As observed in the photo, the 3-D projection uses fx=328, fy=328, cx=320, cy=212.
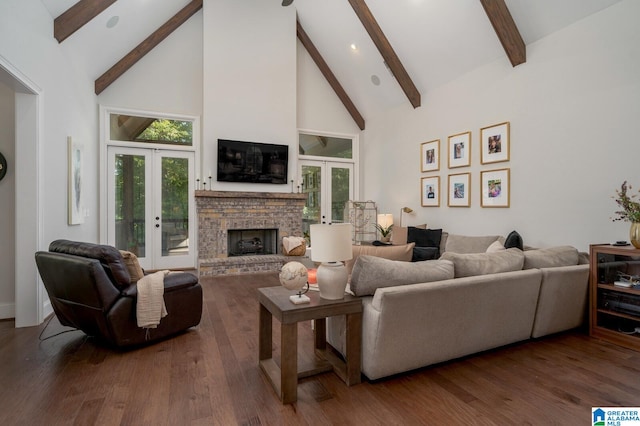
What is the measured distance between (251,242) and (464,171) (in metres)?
4.12

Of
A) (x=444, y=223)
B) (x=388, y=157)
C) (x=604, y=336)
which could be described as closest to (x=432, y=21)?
(x=388, y=157)

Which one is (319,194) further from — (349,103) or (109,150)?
(109,150)

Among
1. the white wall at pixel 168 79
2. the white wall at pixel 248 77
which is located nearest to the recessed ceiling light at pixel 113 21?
the white wall at pixel 168 79

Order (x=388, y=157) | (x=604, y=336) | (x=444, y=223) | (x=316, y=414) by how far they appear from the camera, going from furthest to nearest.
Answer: (x=388, y=157)
(x=444, y=223)
(x=604, y=336)
(x=316, y=414)

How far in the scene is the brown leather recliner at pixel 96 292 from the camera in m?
2.53

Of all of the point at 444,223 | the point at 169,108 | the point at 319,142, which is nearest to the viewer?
the point at 444,223

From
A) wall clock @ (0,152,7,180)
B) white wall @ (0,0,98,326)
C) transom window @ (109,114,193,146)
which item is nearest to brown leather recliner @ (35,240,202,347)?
white wall @ (0,0,98,326)

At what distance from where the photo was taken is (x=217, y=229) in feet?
20.2

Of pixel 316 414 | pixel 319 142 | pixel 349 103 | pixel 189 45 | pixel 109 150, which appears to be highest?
pixel 189 45

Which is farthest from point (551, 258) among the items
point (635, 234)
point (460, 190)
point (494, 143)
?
point (460, 190)

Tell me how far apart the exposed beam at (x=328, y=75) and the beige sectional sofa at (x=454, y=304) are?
5.28 meters

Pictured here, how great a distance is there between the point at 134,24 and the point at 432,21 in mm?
4552

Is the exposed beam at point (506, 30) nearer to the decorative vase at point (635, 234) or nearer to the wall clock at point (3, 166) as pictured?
the decorative vase at point (635, 234)

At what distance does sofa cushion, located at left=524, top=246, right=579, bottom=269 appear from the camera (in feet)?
9.88
